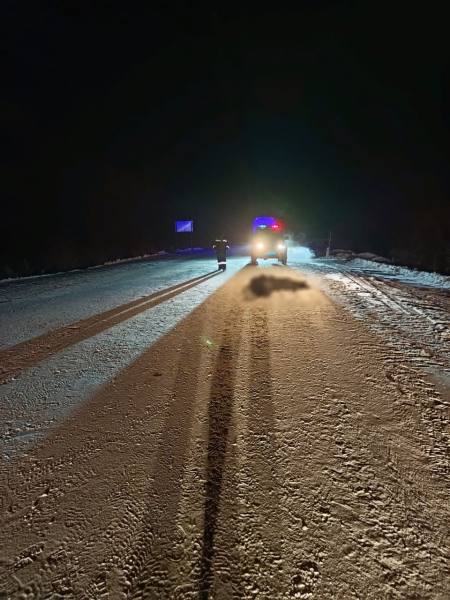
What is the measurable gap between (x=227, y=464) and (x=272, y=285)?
8.04 m

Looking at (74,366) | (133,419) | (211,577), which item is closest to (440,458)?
(211,577)

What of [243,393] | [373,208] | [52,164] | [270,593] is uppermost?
[52,164]

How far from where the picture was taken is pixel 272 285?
9930 millimetres

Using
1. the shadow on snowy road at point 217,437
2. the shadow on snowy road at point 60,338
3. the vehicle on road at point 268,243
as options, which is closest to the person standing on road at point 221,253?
the vehicle on road at point 268,243

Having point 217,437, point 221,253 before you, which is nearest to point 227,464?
point 217,437

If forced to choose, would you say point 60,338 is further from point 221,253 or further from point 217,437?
point 221,253

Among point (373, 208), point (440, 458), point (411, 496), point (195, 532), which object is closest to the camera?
point (195, 532)

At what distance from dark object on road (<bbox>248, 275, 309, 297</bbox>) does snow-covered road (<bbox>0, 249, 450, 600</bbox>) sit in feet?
12.3

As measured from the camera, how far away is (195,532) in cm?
178

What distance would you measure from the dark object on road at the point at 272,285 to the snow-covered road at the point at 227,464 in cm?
376

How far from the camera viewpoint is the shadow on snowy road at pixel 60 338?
424cm

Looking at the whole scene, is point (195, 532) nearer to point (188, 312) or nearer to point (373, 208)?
point (188, 312)

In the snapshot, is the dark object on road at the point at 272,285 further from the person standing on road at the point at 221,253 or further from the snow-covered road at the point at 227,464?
the snow-covered road at the point at 227,464

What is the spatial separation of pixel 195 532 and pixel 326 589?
782 mm
